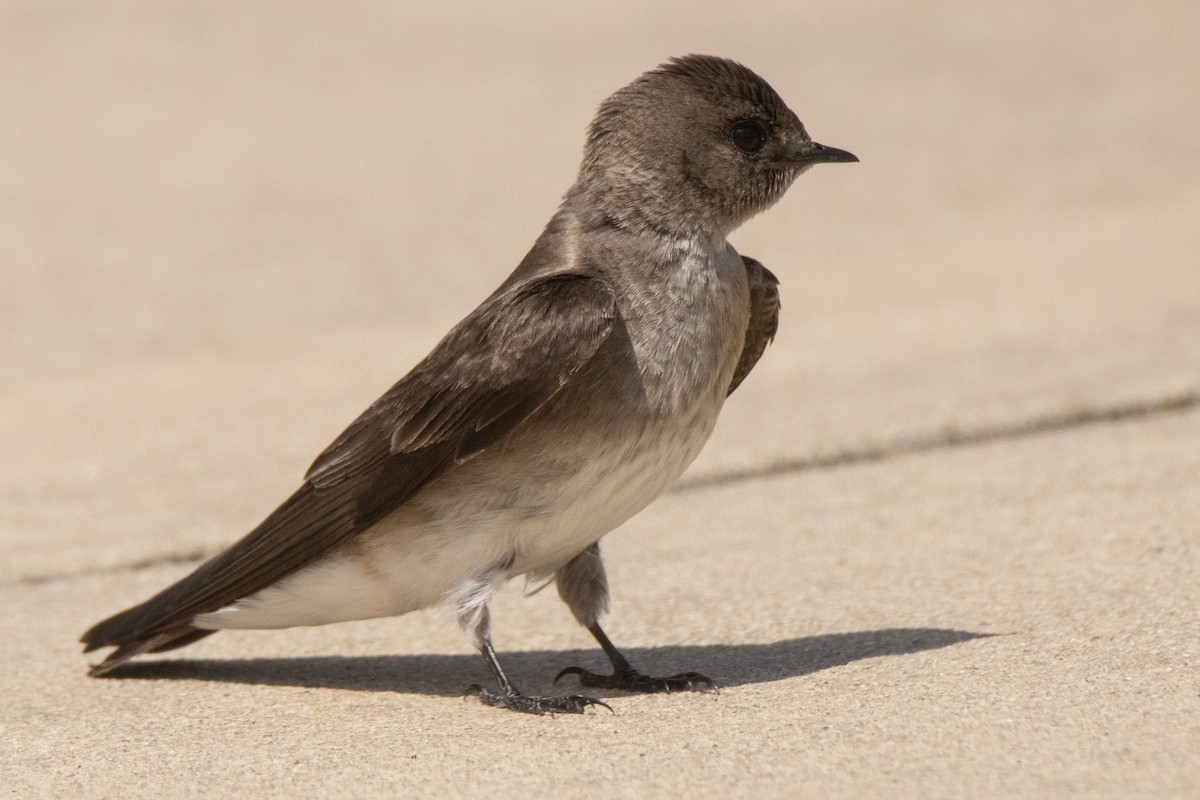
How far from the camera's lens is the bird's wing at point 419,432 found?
4.65 m

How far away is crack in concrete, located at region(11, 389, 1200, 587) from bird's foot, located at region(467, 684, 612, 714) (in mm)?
2413

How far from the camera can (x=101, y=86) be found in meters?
11.3

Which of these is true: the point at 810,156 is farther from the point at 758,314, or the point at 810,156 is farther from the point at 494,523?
the point at 494,523

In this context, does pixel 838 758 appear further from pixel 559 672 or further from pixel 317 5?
pixel 317 5

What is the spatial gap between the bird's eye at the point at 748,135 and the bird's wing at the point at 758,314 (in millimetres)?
334

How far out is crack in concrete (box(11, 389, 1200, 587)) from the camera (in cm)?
724

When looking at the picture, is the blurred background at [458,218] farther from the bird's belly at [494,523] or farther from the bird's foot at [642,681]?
the bird's foot at [642,681]

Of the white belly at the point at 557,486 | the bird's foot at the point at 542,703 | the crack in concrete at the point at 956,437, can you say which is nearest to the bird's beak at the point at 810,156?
the white belly at the point at 557,486

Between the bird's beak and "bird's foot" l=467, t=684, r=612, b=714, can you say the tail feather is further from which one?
the bird's beak

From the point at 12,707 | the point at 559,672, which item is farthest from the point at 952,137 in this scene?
the point at 12,707

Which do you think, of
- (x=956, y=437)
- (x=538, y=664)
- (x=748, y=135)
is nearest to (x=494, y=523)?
(x=538, y=664)

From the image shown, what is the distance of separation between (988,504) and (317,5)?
7620 mm

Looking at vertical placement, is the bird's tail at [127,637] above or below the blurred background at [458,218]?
below

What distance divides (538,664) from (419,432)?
1.01m
